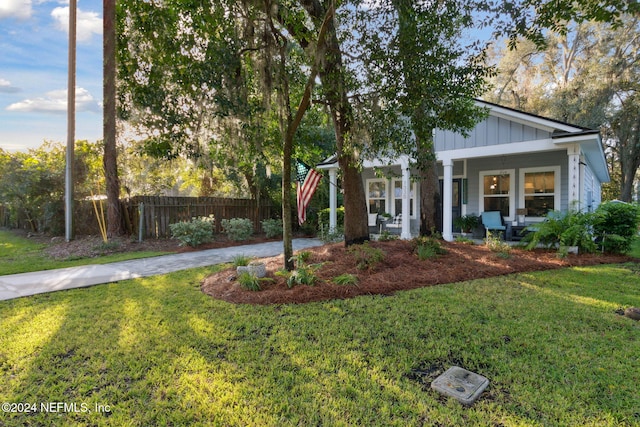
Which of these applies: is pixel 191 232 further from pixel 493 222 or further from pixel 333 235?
pixel 493 222

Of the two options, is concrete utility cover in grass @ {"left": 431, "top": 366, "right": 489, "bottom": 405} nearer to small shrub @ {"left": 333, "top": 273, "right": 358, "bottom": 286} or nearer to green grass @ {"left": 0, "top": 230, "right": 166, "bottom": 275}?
small shrub @ {"left": 333, "top": 273, "right": 358, "bottom": 286}

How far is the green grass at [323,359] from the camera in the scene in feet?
6.68

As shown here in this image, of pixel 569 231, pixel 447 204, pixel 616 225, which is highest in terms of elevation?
pixel 447 204

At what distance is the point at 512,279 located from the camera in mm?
5348

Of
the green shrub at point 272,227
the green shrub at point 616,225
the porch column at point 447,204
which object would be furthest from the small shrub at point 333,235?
the green shrub at point 616,225

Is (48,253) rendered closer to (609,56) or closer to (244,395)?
(244,395)

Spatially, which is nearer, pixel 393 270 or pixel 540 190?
pixel 393 270

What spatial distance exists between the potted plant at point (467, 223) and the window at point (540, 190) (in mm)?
1394

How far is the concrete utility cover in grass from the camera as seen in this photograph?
2166 mm

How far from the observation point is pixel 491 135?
8.60m

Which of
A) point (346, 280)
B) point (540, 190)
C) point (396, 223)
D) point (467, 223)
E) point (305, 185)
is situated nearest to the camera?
point (346, 280)

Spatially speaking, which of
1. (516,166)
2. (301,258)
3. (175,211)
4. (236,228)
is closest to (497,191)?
(516,166)

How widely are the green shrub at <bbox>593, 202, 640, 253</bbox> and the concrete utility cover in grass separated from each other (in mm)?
6775

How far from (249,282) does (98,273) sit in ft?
11.7
